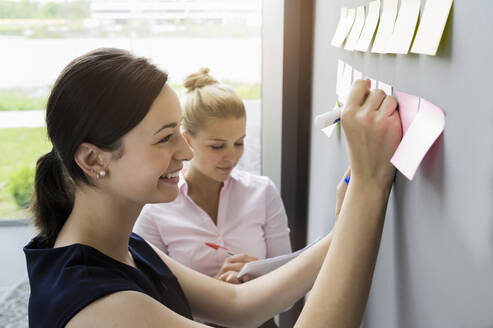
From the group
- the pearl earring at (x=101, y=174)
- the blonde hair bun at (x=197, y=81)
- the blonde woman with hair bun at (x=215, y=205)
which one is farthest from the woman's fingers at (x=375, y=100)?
the blonde hair bun at (x=197, y=81)

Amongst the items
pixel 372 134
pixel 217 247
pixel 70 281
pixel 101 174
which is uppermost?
pixel 372 134

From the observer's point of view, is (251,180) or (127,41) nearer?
(251,180)

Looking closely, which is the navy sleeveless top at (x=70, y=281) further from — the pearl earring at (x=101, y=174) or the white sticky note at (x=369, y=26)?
the white sticky note at (x=369, y=26)

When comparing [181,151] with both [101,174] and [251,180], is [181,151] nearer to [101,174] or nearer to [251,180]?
[101,174]

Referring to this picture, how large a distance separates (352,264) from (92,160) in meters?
0.49

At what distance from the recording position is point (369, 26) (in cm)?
70

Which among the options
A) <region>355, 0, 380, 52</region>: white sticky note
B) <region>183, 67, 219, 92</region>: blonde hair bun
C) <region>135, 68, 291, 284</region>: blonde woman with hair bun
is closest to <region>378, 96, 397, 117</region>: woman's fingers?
<region>355, 0, 380, 52</region>: white sticky note

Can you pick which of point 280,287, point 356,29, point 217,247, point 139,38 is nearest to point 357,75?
point 356,29

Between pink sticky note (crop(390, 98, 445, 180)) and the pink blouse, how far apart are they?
2.92 feet

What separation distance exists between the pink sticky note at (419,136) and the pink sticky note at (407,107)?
0.5 inches

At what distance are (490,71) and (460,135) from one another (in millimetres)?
79

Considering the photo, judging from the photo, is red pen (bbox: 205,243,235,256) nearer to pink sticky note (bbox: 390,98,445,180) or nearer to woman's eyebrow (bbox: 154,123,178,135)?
woman's eyebrow (bbox: 154,123,178,135)

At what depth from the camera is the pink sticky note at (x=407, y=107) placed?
1.72 ft

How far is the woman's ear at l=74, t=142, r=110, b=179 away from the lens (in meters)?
0.81
